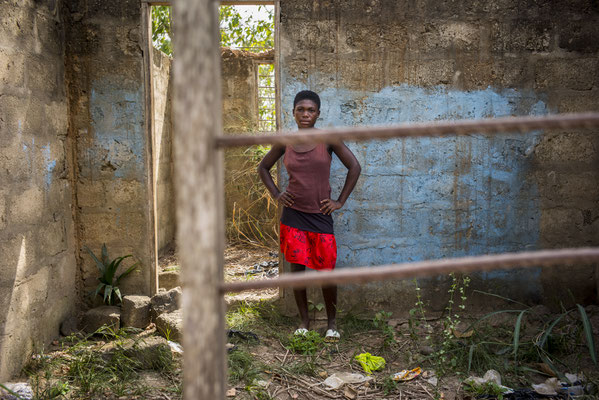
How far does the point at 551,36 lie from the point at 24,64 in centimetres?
361

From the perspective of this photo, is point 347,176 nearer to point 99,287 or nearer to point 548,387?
point 548,387

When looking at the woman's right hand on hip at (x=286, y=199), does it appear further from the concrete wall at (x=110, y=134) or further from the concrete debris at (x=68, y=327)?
the concrete debris at (x=68, y=327)

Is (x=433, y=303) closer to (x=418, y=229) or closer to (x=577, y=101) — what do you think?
(x=418, y=229)

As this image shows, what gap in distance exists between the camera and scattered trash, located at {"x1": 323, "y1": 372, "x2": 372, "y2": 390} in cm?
293

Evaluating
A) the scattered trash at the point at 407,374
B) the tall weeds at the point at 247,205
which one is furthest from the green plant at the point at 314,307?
the tall weeds at the point at 247,205

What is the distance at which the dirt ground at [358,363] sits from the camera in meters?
2.84

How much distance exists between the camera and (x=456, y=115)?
12.6 ft

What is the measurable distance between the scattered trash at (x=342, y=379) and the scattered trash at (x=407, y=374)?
16cm

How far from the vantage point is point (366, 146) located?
384cm

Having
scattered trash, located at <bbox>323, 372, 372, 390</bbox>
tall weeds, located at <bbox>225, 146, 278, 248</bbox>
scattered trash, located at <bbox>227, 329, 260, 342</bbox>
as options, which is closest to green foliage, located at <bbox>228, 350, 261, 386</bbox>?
scattered trash, located at <bbox>227, 329, 260, 342</bbox>

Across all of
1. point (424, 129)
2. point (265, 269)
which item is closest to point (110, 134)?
point (265, 269)

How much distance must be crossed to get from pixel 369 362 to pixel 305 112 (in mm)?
1668

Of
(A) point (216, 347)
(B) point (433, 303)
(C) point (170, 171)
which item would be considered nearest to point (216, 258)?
(A) point (216, 347)

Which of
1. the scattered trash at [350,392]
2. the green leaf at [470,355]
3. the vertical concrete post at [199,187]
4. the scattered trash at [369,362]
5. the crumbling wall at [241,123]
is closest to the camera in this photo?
the vertical concrete post at [199,187]
